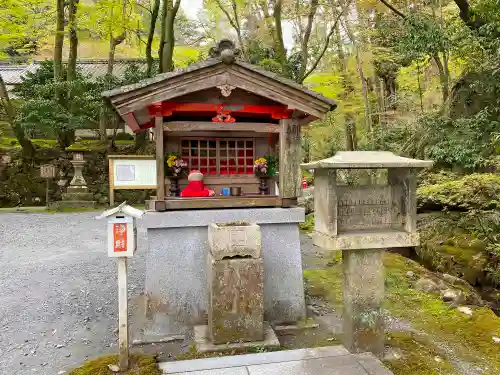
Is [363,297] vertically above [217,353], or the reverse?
[363,297]

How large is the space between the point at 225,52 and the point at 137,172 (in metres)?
8.27

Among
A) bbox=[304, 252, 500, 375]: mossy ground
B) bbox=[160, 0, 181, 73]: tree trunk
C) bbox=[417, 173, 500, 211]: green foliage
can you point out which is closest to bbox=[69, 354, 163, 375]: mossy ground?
bbox=[304, 252, 500, 375]: mossy ground

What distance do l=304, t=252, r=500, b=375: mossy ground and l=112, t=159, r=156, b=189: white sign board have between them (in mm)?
7051

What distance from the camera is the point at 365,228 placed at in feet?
13.7

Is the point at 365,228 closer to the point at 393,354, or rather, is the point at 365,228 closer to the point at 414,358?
the point at 393,354

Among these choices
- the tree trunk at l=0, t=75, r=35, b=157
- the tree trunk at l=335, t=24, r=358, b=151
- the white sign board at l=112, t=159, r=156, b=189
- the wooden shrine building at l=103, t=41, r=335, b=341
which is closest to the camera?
the wooden shrine building at l=103, t=41, r=335, b=341

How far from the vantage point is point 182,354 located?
15.2 feet

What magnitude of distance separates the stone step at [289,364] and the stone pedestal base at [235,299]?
1.71ft

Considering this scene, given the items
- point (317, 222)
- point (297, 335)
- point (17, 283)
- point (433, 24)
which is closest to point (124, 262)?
point (317, 222)

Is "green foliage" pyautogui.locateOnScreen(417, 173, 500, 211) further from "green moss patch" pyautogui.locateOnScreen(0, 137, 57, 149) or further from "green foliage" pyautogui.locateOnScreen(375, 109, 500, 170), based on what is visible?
"green moss patch" pyautogui.locateOnScreen(0, 137, 57, 149)

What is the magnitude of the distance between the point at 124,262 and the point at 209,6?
55.3 ft

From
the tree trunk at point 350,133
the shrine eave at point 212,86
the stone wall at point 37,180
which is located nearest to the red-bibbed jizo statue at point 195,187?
the shrine eave at point 212,86

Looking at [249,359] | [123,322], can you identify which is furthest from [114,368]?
[249,359]

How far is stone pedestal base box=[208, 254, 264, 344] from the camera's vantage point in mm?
4574
